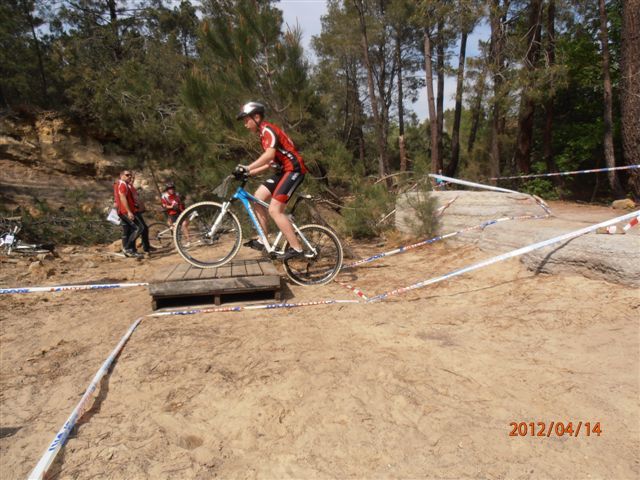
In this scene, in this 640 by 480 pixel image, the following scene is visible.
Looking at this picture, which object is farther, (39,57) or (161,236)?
(39,57)

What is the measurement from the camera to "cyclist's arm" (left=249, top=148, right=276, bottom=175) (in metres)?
4.33

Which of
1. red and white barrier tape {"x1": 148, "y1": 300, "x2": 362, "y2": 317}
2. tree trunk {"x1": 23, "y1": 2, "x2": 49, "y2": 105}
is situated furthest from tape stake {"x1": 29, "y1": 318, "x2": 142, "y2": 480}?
tree trunk {"x1": 23, "y1": 2, "x2": 49, "y2": 105}

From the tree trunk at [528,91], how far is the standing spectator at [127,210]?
10.7m

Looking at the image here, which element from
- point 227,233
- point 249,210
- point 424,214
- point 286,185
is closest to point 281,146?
point 286,185

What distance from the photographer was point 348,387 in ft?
8.39

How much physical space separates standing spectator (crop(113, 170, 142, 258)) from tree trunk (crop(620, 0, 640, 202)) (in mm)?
11344

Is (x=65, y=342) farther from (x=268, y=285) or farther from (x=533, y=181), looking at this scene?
(x=533, y=181)

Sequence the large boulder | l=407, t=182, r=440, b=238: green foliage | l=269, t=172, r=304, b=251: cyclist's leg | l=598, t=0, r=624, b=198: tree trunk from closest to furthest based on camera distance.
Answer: the large boulder < l=269, t=172, r=304, b=251: cyclist's leg < l=407, t=182, r=440, b=238: green foliage < l=598, t=0, r=624, b=198: tree trunk

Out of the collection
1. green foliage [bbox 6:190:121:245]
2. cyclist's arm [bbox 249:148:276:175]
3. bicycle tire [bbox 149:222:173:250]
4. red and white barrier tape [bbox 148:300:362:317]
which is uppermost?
cyclist's arm [bbox 249:148:276:175]

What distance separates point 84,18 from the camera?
17.7 m

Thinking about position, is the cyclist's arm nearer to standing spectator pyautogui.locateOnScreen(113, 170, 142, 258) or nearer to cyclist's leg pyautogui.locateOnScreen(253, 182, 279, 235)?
cyclist's leg pyautogui.locateOnScreen(253, 182, 279, 235)

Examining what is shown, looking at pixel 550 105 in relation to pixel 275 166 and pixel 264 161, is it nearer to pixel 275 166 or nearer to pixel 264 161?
pixel 275 166
